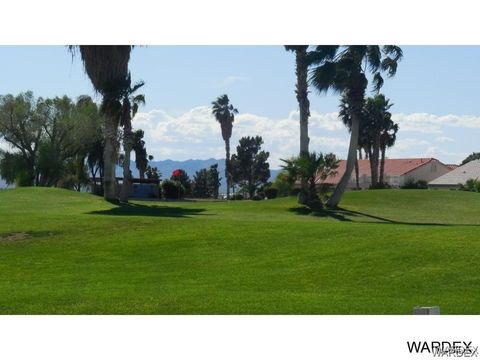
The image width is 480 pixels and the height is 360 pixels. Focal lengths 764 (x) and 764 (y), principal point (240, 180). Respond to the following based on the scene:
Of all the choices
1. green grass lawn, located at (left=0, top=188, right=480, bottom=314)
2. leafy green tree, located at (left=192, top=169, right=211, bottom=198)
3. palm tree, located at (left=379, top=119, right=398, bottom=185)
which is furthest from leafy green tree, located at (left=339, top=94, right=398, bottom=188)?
green grass lawn, located at (left=0, top=188, right=480, bottom=314)

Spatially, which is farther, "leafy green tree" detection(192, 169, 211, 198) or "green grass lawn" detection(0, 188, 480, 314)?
"leafy green tree" detection(192, 169, 211, 198)

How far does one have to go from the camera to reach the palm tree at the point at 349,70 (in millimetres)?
37062

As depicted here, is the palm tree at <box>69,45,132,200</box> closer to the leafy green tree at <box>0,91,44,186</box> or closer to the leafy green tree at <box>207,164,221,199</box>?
the leafy green tree at <box>0,91,44,186</box>

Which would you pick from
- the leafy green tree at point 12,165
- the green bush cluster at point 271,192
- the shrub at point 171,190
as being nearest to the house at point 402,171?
the green bush cluster at point 271,192

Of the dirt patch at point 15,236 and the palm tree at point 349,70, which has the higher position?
the palm tree at point 349,70

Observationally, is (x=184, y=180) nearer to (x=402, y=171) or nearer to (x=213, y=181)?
(x=213, y=181)

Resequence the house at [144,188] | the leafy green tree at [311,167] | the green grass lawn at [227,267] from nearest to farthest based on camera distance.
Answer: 1. the green grass lawn at [227,267]
2. the leafy green tree at [311,167]
3. the house at [144,188]

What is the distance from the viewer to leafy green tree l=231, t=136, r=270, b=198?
99000 mm

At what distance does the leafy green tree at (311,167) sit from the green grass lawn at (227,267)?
1236cm

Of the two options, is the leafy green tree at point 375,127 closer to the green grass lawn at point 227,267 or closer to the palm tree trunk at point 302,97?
the palm tree trunk at point 302,97

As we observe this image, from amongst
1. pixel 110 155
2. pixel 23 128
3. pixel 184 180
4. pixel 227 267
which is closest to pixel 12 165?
pixel 23 128

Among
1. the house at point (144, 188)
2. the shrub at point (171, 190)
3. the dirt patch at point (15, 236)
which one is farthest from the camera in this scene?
the house at point (144, 188)

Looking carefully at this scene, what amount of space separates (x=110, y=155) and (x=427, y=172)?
2182 inches

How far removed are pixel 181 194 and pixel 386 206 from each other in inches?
1207
